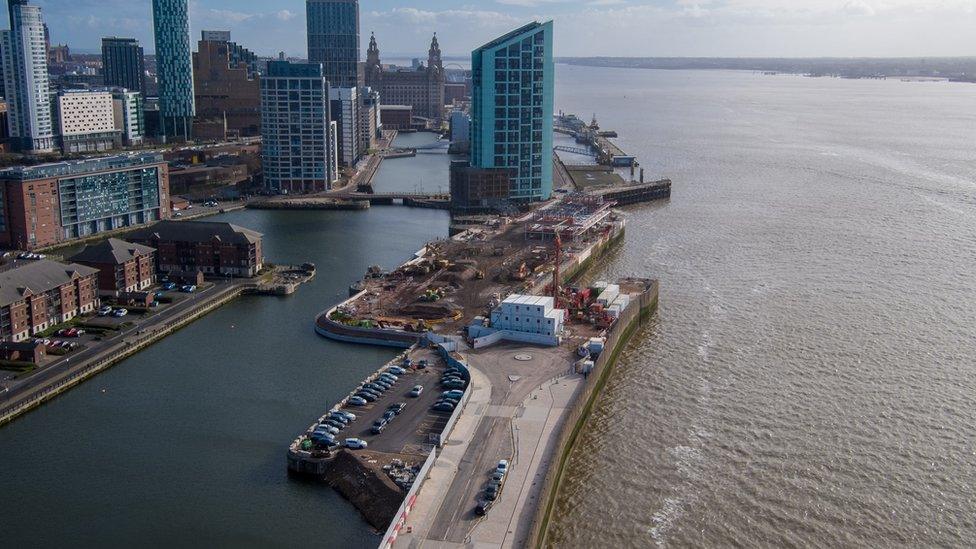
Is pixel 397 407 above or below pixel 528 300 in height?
below

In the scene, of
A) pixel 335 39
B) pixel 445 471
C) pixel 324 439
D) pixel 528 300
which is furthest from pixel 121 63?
pixel 445 471

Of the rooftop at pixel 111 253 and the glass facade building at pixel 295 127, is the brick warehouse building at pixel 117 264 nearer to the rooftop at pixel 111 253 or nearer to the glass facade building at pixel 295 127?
the rooftop at pixel 111 253

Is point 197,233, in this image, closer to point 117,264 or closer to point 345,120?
point 117,264

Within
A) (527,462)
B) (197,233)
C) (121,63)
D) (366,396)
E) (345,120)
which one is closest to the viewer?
(527,462)

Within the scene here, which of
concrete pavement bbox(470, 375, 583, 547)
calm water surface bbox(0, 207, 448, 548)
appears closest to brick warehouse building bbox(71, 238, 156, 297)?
calm water surface bbox(0, 207, 448, 548)

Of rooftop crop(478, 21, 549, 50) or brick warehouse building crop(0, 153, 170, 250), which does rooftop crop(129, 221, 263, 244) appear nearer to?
brick warehouse building crop(0, 153, 170, 250)

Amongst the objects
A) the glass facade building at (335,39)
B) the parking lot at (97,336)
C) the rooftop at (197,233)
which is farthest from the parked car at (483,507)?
the glass facade building at (335,39)
